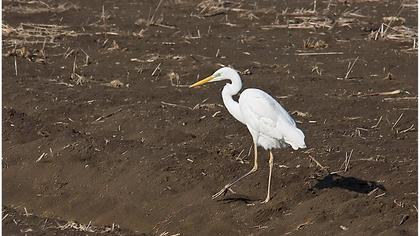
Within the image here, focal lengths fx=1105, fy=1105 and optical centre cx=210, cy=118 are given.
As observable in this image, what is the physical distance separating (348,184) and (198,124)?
2.28 m

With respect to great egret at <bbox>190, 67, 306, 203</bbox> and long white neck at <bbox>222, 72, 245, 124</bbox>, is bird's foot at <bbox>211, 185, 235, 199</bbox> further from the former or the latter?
long white neck at <bbox>222, 72, 245, 124</bbox>

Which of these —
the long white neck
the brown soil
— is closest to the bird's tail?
the brown soil

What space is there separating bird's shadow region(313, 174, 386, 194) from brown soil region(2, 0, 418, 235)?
16 mm

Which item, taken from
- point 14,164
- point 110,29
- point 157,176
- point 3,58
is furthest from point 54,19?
point 157,176

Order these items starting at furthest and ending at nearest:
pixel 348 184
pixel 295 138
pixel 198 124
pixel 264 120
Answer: pixel 198 124, pixel 348 184, pixel 264 120, pixel 295 138

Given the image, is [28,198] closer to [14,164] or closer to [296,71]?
[14,164]

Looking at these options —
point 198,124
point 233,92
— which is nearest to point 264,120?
point 233,92

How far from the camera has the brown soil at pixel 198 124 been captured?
28.5 ft

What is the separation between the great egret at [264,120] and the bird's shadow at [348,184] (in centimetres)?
43

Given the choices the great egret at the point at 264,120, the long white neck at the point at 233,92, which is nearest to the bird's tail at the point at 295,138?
the great egret at the point at 264,120

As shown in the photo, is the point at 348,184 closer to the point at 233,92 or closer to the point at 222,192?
the point at 222,192

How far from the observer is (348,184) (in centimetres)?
882

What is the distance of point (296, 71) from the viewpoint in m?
13.1

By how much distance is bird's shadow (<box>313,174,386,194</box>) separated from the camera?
8688 millimetres
